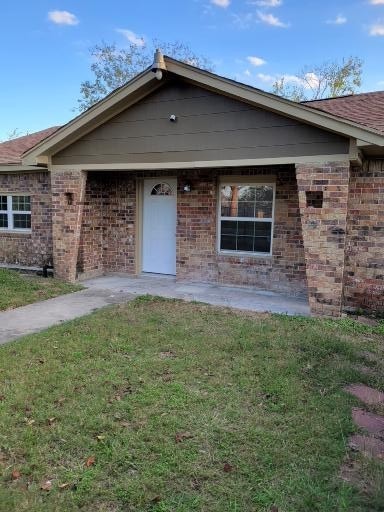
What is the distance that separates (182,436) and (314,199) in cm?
468

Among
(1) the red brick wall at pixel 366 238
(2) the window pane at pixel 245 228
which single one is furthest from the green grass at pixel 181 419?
(2) the window pane at pixel 245 228

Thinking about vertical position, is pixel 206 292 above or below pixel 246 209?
below

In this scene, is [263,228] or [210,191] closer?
[263,228]

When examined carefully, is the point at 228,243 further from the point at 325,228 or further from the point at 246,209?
the point at 325,228

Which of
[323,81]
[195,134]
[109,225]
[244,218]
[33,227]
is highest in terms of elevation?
[323,81]

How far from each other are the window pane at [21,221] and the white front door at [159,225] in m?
3.14

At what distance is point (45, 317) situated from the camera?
6.23m

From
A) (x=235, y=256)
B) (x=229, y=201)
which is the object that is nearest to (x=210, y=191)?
(x=229, y=201)

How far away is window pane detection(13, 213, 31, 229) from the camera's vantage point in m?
10.4

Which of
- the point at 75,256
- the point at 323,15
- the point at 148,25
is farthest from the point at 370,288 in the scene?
the point at 148,25

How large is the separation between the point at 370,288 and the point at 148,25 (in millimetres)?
23084

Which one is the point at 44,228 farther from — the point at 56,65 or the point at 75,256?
the point at 56,65

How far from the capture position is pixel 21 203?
10.5 metres

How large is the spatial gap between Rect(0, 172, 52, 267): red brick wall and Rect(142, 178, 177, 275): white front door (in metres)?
2.43
